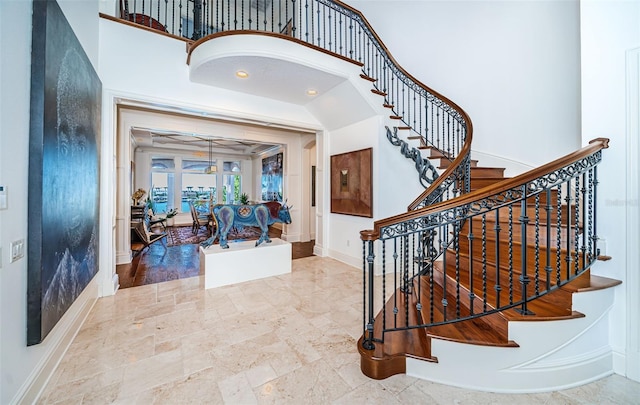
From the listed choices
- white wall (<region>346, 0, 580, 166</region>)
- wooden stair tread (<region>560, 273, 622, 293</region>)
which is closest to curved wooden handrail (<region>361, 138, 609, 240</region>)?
wooden stair tread (<region>560, 273, 622, 293</region>)

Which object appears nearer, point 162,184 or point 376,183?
point 376,183

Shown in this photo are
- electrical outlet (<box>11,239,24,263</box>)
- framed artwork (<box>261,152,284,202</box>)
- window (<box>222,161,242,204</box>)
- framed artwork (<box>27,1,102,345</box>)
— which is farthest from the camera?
window (<box>222,161,242,204</box>)

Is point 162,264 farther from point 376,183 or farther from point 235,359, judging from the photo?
point 376,183

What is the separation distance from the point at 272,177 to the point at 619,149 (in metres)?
7.83

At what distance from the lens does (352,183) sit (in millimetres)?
4582

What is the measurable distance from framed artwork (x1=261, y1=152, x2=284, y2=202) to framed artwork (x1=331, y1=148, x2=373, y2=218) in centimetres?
317

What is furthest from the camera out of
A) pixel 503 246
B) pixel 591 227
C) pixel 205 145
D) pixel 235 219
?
pixel 205 145

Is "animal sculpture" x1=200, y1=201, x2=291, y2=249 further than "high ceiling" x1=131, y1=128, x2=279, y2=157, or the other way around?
"high ceiling" x1=131, y1=128, x2=279, y2=157

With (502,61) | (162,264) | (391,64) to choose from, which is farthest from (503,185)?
(162,264)

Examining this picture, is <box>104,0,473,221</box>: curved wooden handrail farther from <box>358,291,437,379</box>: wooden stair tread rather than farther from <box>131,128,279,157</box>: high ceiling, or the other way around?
<box>131,128,279,157</box>: high ceiling

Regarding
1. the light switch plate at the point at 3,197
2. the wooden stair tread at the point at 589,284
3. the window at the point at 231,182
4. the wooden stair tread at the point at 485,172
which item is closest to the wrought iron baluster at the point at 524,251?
the wooden stair tread at the point at 589,284

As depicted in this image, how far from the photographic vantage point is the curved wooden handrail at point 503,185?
1.55 metres

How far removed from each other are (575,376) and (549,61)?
4.06 meters

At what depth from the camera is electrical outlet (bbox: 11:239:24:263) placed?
1392mm
